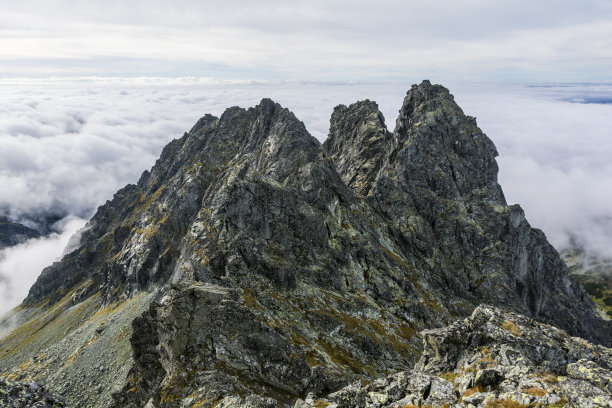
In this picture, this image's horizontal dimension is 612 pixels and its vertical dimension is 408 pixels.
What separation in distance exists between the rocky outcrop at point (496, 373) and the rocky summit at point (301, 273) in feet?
24.9

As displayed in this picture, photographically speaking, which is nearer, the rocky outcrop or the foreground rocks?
the rocky outcrop

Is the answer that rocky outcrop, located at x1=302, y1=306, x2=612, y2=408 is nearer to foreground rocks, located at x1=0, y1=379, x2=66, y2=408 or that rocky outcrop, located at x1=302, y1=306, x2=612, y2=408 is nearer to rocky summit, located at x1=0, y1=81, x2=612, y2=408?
rocky summit, located at x1=0, y1=81, x2=612, y2=408

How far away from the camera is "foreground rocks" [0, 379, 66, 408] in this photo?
1845cm

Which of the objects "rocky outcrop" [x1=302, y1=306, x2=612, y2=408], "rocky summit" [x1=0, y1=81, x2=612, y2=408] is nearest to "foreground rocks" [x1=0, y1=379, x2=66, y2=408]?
"rocky summit" [x1=0, y1=81, x2=612, y2=408]

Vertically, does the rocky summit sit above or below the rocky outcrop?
below

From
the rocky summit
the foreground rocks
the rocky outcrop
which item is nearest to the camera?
the rocky outcrop

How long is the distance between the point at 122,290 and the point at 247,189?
218ft

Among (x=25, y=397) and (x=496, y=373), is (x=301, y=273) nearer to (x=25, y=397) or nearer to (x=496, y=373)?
(x=496, y=373)

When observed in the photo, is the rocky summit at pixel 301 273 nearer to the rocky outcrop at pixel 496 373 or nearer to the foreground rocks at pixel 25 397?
the foreground rocks at pixel 25 397

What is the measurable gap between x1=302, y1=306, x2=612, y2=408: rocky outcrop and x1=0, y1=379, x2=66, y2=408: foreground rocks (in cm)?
1437

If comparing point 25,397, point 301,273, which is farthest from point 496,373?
point 301,273

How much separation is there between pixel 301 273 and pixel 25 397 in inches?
1633

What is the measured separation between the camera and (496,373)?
745 inches

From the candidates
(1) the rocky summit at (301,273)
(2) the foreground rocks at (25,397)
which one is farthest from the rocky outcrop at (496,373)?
(2) the foreground rocks at (25,397)
